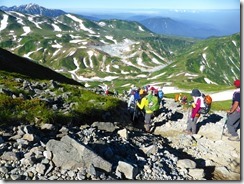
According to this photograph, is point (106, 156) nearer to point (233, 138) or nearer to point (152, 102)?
point (233, 138)

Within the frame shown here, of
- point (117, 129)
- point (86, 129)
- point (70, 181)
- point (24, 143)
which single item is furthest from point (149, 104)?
point (70, 181)

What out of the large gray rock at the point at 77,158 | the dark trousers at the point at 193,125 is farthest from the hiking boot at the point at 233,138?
the large gray rock at the point at 77,158

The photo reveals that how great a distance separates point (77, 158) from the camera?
39.3ft

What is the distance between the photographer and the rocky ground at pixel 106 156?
1188cm

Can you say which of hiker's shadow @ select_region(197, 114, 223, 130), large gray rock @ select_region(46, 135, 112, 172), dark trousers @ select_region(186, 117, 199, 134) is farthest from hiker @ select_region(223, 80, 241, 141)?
hiker's shadow @ select_region(197, 114, 223, 130)

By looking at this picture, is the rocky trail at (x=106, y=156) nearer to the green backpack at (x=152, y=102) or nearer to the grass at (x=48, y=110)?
the grass at (x=48, y=110)

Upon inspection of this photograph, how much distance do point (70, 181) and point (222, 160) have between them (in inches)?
254

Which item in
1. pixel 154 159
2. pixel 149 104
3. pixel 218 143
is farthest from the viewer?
pixel 149 104

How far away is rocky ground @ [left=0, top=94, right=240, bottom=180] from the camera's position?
11.9 meters

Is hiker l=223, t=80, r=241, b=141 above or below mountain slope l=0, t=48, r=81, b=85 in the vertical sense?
Result: above

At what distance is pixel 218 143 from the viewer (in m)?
16.3

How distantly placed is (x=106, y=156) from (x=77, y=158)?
5.02 feet

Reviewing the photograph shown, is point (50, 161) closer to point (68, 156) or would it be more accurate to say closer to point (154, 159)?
point (68, 156)

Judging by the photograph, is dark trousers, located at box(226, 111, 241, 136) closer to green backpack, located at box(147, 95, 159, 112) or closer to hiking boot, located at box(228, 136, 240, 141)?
hiking boot, located at box(228, 136, 240, 141)
